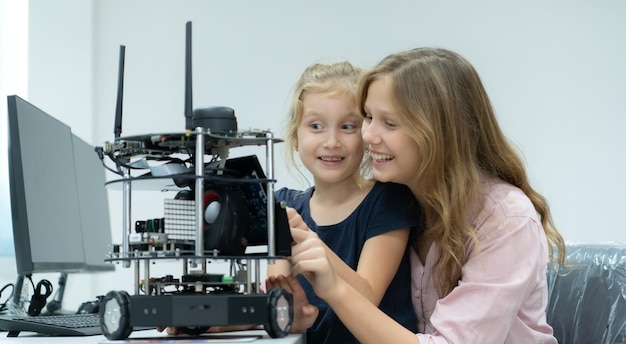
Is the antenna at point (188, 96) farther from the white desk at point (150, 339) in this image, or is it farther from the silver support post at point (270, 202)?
the white desk at point (150, 339)

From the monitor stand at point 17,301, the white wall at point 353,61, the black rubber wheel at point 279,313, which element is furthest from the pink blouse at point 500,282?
the white wall at point 353,61

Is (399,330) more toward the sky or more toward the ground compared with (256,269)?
more toward the ground

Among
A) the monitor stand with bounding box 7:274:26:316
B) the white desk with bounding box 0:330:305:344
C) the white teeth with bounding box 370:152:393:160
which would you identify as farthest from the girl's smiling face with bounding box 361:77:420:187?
the monitor stand with bounding box 7:274:26:316

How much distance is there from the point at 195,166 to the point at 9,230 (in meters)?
2.29

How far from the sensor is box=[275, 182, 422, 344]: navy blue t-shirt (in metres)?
1.47

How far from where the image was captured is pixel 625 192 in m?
3.02

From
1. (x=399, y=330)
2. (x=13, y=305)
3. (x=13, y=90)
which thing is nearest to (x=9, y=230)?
(x=13, y=90)

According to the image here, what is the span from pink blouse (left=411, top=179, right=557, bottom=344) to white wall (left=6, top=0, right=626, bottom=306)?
67.2 inches

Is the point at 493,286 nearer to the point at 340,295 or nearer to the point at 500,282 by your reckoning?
the point at 500,282

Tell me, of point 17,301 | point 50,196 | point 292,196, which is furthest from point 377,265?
point 17,301

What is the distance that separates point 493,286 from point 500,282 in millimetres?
23

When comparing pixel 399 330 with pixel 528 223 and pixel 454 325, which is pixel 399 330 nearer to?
pixel 454 325

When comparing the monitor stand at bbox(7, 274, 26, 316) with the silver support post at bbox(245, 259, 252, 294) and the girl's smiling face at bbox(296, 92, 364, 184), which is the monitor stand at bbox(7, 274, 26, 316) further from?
the silver support post at bbox(245, 259, 252, 294)

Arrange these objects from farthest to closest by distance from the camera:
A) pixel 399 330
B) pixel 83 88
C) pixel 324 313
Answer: pixel 83 88 → pixel 324 313 → pixel 399 330
